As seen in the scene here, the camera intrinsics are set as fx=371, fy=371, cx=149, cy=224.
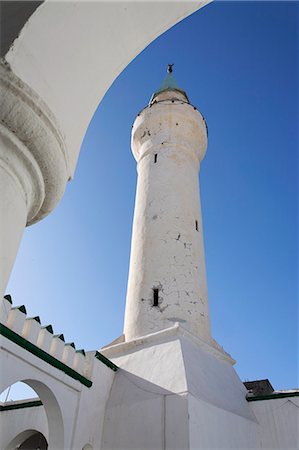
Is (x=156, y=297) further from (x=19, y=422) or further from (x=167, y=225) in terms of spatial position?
(x=19, y=422)

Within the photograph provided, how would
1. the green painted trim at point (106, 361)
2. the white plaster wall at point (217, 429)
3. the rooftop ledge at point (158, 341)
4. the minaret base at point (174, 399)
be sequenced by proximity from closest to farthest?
the white plaster wall at point (217, 429)
the minaret base at point (174, 399)
the green painted trim at point (106, 361)
the rooftop ledge at point (158, 341)

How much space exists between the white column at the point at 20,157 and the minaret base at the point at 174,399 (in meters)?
5.08

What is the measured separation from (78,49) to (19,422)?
7845 mm

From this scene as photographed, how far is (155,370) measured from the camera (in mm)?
7047

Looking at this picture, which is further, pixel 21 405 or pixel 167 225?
pixel 167 225

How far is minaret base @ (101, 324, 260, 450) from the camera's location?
5.90 m

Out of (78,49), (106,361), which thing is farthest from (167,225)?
(78,49)

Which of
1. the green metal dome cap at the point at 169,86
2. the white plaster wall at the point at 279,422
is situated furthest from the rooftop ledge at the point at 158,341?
the green metal dome cap at the point at 169,86

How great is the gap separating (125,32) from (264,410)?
796 centimetres

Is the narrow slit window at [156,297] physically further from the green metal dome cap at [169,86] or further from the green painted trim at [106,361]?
the green metal dome cap at [169,86]

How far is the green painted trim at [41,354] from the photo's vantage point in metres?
5.22

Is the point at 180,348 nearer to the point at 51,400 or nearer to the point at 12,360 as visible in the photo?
the point at 51,400

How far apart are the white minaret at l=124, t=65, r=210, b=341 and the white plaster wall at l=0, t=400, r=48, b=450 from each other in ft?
7.99

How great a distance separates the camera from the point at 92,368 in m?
6.82
